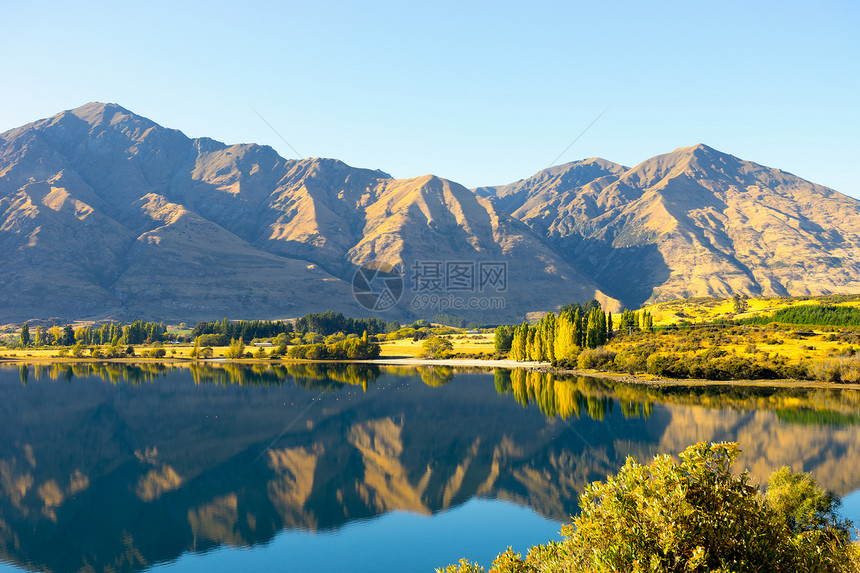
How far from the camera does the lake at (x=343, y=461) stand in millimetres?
35406

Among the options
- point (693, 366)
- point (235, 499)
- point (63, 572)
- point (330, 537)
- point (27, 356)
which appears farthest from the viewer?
point (27, 356)

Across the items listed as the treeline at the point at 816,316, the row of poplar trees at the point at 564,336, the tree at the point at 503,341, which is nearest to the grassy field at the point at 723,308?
the treeline at the point at 816,316

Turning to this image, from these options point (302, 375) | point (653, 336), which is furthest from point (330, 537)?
point (653, 336)

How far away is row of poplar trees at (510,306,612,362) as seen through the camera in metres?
124

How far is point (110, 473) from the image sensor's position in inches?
2083

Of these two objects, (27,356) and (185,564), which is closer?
(185,564)

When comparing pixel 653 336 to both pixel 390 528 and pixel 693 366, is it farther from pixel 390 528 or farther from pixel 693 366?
pixel 390 528

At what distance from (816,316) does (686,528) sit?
133m

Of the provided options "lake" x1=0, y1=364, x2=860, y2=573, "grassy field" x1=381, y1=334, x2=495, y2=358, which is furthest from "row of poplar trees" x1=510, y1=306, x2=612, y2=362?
"lake" x1=0, y1=364, x2=860, y2=573

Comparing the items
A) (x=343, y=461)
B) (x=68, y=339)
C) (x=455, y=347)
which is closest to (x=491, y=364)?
(x=455, y=347)

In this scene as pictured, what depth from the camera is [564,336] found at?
414 feet

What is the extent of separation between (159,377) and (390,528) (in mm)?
97701

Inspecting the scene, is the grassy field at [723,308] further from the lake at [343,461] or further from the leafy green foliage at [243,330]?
the leafy green foliage at [243,330]

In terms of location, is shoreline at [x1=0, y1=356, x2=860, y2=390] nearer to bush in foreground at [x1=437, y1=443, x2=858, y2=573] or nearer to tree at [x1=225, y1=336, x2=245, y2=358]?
tree at [x1=225, y1=336, x2=245, y2=358]
